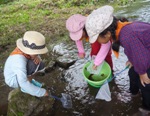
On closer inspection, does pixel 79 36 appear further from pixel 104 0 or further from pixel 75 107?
pixel 104 0

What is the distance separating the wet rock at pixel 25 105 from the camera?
130 inches

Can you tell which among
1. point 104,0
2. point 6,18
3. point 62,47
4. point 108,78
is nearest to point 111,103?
point 108,78

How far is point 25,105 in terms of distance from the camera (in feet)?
10.9

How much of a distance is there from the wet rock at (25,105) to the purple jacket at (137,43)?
5.17 feet

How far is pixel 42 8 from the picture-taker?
31.6ft

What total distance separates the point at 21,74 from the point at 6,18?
6.45 m

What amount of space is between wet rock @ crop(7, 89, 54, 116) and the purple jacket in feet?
5.17

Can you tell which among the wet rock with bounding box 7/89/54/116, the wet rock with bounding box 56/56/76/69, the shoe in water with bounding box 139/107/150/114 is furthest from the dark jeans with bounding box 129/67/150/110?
the wet rock with bounding box 56/56/76/69

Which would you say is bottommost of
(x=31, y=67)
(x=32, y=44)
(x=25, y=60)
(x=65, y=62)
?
(x=65, y=62)

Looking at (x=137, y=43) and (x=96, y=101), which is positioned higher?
(x=137, y=43)

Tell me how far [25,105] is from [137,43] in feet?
5.97

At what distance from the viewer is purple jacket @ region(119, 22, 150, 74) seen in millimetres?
2342

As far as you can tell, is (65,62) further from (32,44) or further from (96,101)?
(32,44)

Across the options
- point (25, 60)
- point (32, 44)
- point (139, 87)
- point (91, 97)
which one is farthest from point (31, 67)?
point (139, 87)
